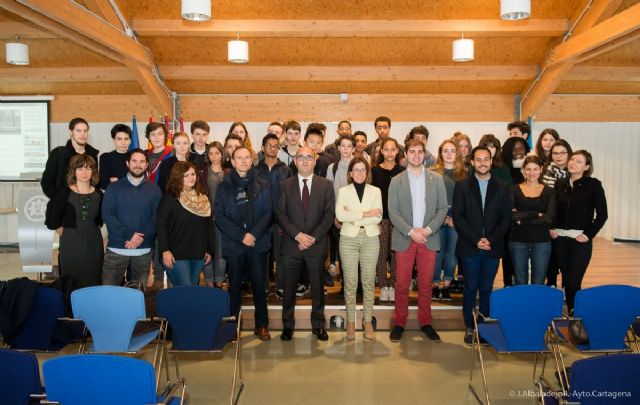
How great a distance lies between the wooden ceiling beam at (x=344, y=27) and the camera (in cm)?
791

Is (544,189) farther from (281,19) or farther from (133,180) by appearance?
(281,19)

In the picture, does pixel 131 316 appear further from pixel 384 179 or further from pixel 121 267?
pixel 384 179

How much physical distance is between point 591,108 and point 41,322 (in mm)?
9987

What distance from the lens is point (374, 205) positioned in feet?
15.4

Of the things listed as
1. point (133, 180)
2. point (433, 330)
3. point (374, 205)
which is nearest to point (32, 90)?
point (133, 180)

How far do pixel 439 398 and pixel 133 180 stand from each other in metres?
2.89

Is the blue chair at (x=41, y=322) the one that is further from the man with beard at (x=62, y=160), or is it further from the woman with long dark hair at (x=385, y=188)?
the woman with long dark hair at (x=385, y=188)

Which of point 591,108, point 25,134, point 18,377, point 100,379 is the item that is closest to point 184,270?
point 18,377

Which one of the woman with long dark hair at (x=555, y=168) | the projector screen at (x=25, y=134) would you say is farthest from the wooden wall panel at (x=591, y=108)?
the projector screen at (x=25, y=134)

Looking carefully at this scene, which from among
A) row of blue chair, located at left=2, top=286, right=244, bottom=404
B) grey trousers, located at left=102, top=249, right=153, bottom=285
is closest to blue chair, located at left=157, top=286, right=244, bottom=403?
row of blue chair, located at left=2, top=286, right=244, bottom=404

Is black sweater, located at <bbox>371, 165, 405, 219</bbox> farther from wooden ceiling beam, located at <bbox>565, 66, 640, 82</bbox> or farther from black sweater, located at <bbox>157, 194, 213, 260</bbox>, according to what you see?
wooden ceiling beam, located at <bbox>565, 66, 640, 82</bbox>

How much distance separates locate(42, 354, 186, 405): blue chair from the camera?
228cm

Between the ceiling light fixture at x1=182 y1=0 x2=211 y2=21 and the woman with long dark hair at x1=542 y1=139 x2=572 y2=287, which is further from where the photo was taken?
the ceiling light fixture at x1=182 y1=0 x2=211 y2=21

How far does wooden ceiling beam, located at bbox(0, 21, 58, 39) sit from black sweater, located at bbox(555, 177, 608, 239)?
7.27 m
